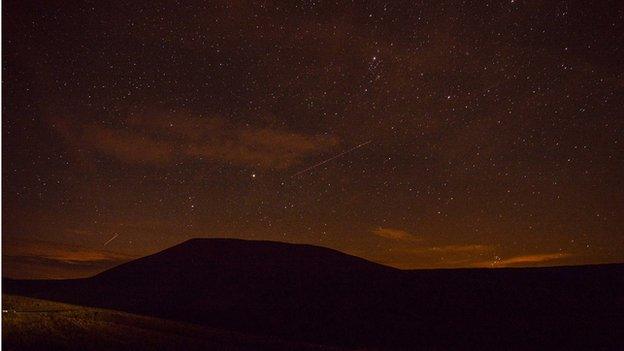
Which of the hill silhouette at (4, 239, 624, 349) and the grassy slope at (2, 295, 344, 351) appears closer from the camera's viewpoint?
the grassy slope at (2, 295, 344, 351)

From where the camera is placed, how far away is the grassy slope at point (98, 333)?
12.8 metres

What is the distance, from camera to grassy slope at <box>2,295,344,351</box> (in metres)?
12.8

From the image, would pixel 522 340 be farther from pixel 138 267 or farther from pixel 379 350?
pixel 138 267

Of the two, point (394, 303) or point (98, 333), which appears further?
point (394, 303)

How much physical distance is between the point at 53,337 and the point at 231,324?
51.5 ft

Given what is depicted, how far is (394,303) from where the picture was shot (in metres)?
36.7

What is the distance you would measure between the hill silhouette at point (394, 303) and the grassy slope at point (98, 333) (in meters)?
6.91

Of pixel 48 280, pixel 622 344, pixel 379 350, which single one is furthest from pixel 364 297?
pixel 48 280

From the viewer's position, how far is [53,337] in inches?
520

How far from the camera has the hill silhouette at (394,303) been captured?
28.0m

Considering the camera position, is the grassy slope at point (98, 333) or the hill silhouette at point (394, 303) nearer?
the grassy slope at point (98, 333)

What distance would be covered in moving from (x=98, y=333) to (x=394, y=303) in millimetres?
25717

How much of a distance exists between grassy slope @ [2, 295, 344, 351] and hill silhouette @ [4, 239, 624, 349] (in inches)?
272

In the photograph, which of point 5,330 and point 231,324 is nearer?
point 5,330
